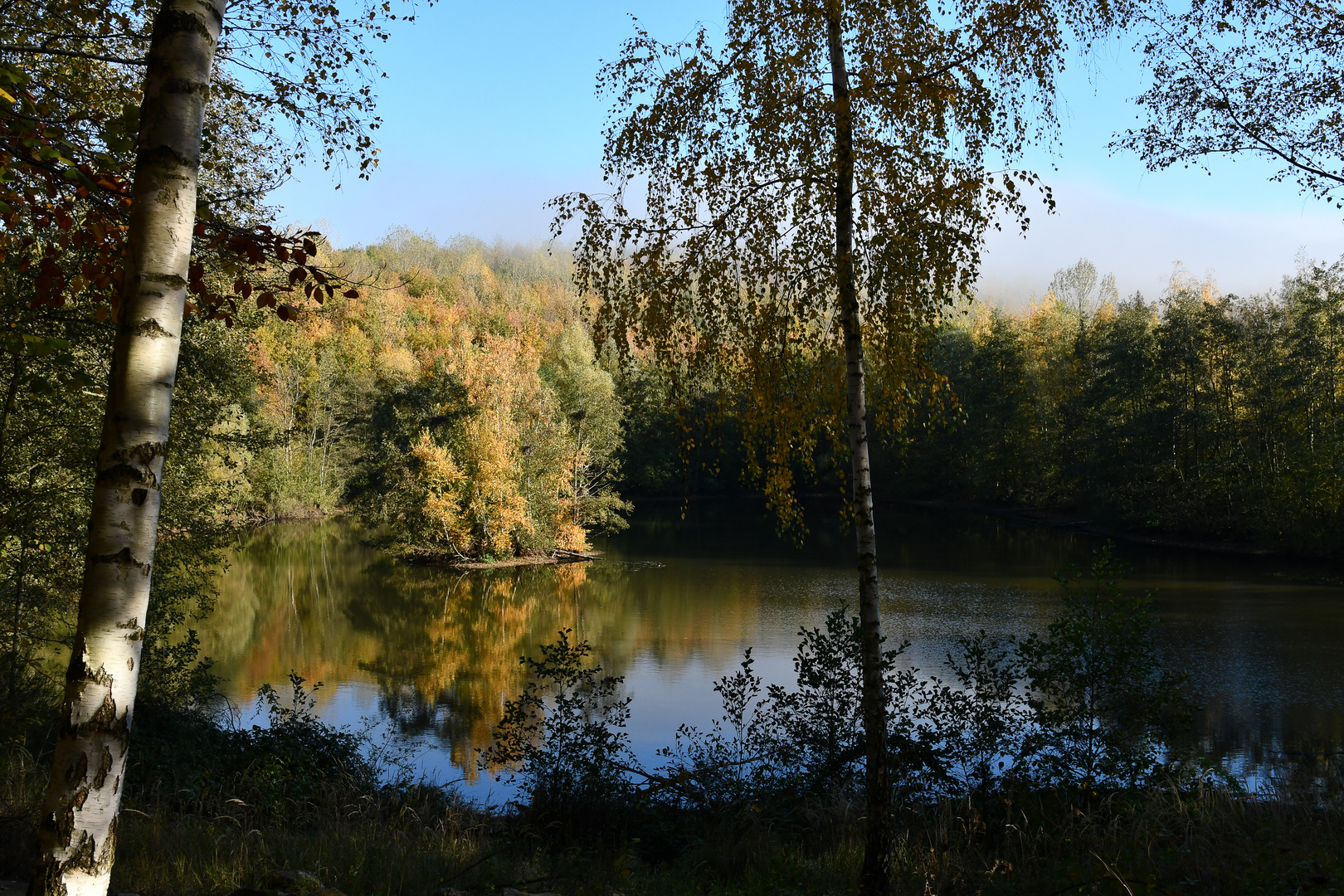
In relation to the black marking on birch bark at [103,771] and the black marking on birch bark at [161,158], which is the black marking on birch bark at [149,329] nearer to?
the black marking on birch bark at [161,158]

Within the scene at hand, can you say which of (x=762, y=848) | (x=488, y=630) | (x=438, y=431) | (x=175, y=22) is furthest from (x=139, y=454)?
(x=438, y=431)

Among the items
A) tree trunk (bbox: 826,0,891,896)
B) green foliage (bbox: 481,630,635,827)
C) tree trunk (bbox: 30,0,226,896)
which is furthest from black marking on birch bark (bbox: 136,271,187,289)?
green foliage (bbox: 481,630,635,827)

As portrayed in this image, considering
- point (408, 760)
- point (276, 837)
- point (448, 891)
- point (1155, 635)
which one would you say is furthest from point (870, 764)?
point (1155, 635)

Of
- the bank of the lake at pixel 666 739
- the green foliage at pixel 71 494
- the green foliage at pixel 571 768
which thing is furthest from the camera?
the green foliage at pixel 71 494

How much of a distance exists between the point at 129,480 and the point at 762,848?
4882 mm

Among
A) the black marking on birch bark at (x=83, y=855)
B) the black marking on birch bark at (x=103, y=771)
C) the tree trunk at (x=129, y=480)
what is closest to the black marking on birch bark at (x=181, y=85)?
the tree trunk at (x=129, y=480)

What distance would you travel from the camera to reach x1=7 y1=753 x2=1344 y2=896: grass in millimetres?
4234

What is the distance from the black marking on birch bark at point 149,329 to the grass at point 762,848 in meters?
2.60

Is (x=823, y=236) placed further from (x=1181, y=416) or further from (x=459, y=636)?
(x=1181, y=416)

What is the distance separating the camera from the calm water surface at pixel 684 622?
39.0 ft

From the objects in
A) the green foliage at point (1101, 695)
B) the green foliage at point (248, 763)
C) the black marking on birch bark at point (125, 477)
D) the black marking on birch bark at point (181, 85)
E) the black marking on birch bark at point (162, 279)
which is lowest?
the green foliage at point (248, 763)

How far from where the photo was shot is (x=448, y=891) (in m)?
3.87

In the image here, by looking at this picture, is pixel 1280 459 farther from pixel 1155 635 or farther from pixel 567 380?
pixel 567 380

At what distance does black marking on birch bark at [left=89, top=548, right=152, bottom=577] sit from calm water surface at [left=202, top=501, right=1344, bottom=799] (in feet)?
24.3
